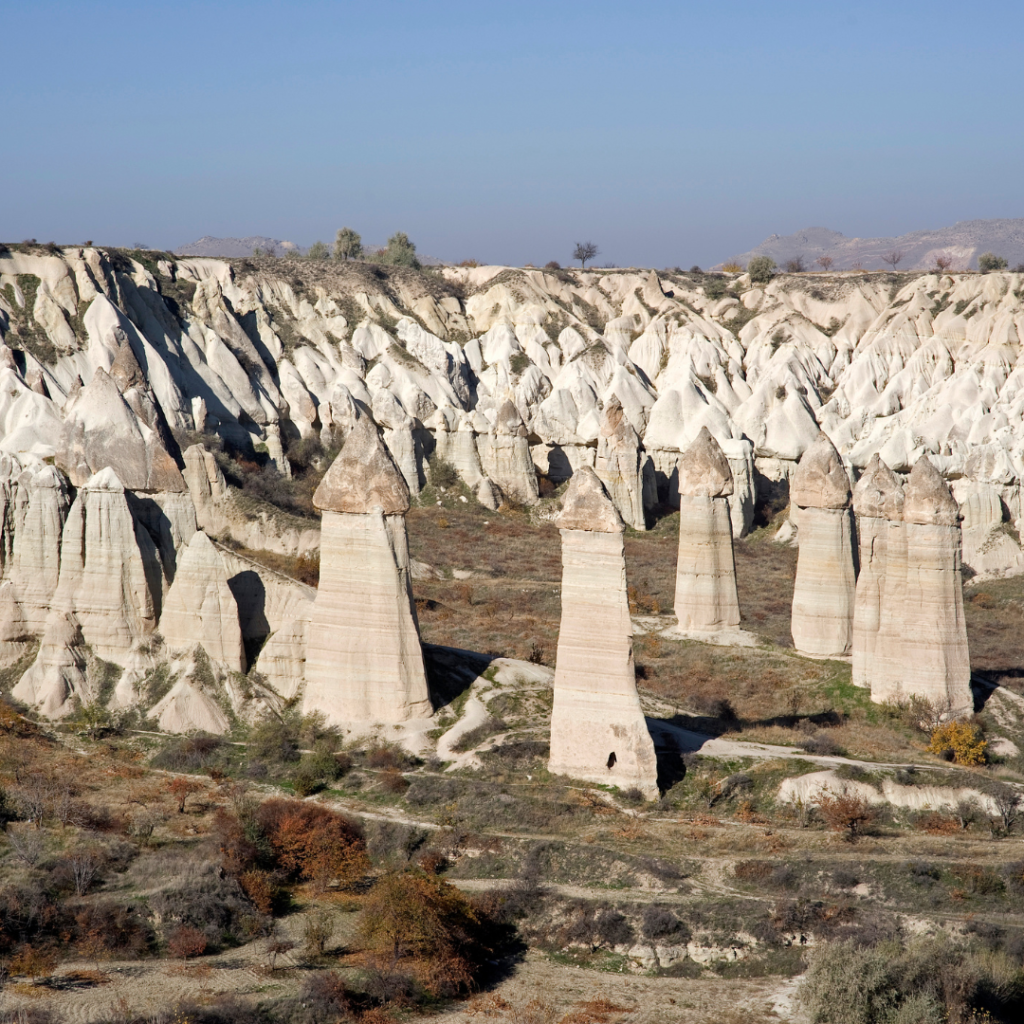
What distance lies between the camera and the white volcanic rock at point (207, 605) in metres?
25.2

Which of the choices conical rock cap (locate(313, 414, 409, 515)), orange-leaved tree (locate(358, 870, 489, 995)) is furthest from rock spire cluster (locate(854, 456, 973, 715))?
orange-leaved tree (locate(358, 870, 489, 995))

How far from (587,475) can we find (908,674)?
953cm

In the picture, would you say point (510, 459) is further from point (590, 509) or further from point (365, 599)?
point (590, 509)

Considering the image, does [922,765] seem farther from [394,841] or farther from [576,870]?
Result: [394,841]

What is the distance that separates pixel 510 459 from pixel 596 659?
37502 millimetres

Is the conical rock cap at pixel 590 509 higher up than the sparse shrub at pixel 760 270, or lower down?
lower down

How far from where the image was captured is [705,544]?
31.2 meters

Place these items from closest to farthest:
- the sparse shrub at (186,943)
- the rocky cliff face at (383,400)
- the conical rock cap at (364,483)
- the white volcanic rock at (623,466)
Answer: the sparse shrub at (186,943), the conical rock cap at (364,483), the rocky cliff face at (383,400), the white volcanic rock at (623,466)

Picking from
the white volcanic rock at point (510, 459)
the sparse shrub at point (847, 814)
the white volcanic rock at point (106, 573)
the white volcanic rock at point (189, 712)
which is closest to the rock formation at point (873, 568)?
the sparse shrub at point (847, 814)

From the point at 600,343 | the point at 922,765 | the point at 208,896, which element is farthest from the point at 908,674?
the point at 600,343

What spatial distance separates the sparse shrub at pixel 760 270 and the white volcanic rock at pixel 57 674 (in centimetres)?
6697

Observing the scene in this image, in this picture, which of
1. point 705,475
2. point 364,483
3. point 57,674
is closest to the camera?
point 364,483

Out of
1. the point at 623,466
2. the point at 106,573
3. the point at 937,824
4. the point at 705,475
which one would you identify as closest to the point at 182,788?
the point at 106,573

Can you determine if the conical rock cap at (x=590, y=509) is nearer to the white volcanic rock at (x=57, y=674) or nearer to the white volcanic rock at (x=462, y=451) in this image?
the white volcanic rock at (x=57, y=674)
